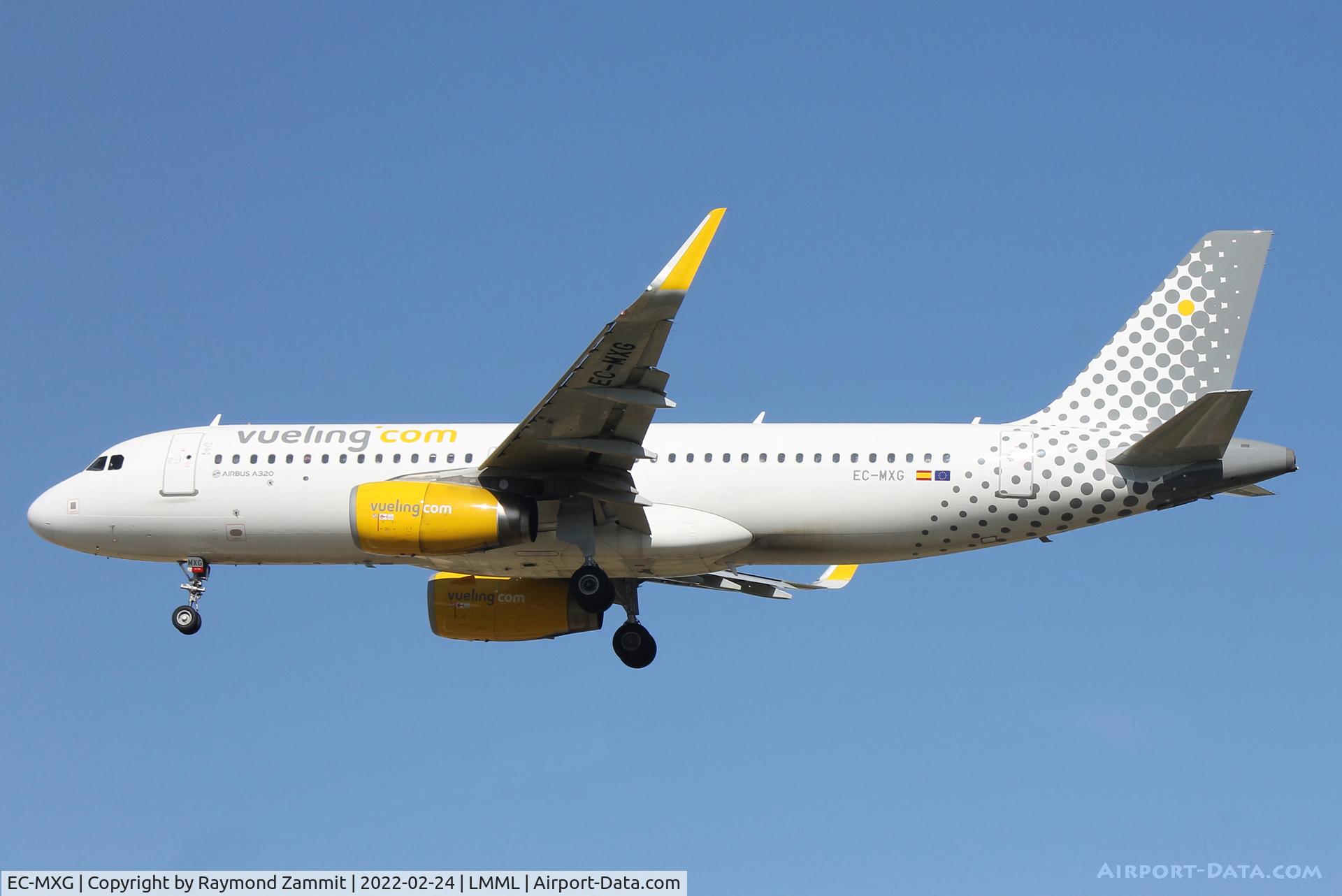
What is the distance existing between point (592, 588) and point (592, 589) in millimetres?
12

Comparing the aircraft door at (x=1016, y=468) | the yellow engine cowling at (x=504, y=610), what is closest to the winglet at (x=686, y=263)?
the aircraft door at (x=1016, y=468)

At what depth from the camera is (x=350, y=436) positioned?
3109 cm

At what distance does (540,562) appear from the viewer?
2970cm

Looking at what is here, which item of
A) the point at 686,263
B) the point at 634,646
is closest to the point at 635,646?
the point at 634,646

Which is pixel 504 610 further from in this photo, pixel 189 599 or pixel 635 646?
pixel 189 599

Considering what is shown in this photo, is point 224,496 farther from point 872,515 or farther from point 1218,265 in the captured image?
point 1218,265

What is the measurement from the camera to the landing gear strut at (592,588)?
2886 centimetres

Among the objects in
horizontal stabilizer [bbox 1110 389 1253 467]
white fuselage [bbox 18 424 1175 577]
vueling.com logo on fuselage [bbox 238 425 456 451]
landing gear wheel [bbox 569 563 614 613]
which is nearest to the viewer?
horizontal stabilizer [bbox 1110 389 1253 467]

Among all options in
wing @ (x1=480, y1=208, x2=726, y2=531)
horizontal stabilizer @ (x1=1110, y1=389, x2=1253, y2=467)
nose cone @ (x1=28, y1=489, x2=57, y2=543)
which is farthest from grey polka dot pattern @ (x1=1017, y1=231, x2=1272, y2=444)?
nose cone @ (x1=28, y1=489, x2=57, y2=543)

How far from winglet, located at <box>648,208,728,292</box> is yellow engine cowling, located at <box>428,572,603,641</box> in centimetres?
1028

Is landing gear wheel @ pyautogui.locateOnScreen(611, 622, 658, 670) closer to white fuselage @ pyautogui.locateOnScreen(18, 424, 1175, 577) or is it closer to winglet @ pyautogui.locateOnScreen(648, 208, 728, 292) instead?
white fuselage @ pyautogui.locateOnScreen(18, 424, 1175, 577)

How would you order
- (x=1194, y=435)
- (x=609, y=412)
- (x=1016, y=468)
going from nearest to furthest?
(x=609, y=412) < (x=1194, y=435) < (x=1016, y=468)

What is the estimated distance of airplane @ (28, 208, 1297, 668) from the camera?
27547 mm

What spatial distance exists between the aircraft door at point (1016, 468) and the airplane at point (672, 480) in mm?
31
